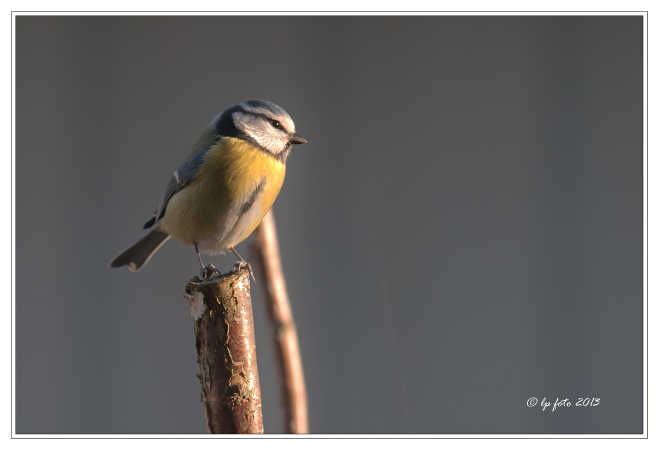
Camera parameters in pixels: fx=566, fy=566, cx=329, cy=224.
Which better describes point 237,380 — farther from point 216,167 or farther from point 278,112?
point 278,112

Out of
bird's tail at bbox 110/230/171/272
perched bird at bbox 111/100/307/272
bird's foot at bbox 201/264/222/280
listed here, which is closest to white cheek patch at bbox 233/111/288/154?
perched bird at bbox 111/100/307/272

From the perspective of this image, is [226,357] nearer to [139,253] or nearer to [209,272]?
[209,272]

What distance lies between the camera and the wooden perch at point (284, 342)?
55.6 inches

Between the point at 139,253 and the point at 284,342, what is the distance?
67cm

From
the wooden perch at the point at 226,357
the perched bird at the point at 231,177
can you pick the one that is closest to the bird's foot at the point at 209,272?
the perched bird at the point at 231,177

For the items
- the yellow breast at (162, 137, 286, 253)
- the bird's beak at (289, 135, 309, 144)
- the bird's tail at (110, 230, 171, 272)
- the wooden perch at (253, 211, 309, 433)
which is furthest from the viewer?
the bird's tail at (110, 230, 171, 272)

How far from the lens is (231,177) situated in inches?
59.9

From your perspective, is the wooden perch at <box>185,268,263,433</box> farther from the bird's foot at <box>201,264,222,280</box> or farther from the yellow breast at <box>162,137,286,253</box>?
the yellow breast at <box>162,137,286,253</box>

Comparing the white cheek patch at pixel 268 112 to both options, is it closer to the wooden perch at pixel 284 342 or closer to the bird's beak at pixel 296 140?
the bird's beak at pixel 296 140

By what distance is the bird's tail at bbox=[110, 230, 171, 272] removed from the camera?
1.84 metres

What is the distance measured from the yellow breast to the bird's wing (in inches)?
0.7

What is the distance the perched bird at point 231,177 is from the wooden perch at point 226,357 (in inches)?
12.6
